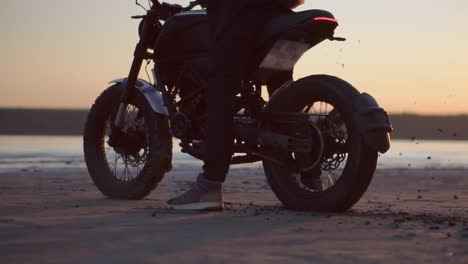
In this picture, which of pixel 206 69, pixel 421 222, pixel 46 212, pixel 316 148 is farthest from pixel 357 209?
pixel 46 212

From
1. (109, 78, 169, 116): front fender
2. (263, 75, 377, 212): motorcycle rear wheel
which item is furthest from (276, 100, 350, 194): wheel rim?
(109, 78, 169, 116): front fender

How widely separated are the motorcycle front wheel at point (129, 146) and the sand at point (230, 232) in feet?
0.67

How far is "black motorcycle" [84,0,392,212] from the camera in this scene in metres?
4.92

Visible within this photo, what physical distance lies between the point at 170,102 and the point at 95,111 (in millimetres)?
1197

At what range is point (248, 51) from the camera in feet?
16.8

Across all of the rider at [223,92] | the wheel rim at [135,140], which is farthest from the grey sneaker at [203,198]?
the wheel rim at [135,140]

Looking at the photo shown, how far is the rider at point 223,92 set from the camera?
504 centimetres

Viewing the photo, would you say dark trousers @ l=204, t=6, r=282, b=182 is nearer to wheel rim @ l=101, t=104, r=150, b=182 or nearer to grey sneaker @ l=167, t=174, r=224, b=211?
grey sneaker @ l=167, t=174, r=224, b=211

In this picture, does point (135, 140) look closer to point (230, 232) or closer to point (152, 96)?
point (152, 96)

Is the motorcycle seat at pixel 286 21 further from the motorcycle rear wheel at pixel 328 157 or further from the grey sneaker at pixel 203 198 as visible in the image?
the grey sneaker at pixel 203 198

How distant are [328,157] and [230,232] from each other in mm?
1317

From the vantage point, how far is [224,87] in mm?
5090

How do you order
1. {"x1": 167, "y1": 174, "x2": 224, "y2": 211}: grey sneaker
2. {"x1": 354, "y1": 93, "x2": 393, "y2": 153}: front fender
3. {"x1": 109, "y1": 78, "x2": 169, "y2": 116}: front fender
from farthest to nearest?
{"x1": 109, "y1": 78, "x2": 169, "y2": 116}: front fender
{"x1": 167, "y1": 174, "x2": 224, "y2": 211}: grey sneaker
{"x1": 354, "y1": 93, "x2": 393, "y2": 153}: front fender

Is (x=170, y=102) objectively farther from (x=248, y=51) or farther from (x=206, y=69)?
(x=248, y=51)
